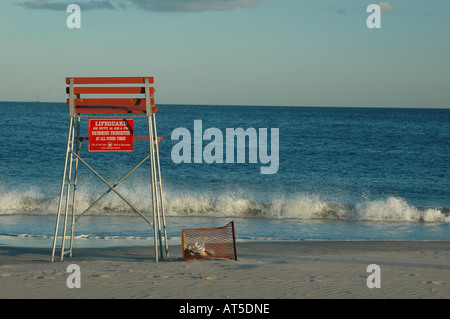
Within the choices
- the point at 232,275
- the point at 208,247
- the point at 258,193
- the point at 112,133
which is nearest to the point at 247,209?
the point at 258,193

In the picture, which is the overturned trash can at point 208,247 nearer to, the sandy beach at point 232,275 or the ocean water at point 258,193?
the sandy beach at point 232,275

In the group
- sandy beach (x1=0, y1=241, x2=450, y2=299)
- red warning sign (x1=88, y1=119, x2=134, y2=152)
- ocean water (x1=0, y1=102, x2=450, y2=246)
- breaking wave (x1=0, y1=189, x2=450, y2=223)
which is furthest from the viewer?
breaking wave (x1=0, y1=189, x2=450, y2=223)

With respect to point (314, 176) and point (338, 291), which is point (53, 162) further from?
point (338, 291)

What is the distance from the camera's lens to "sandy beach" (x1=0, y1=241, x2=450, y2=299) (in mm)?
7754

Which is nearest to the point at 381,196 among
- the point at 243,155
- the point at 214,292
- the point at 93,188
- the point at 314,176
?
the point at 314,176

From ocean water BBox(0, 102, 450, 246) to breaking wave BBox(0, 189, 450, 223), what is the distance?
4cm

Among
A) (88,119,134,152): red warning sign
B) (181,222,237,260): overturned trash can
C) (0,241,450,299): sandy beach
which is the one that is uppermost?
(88,119,134,152): red warning sign

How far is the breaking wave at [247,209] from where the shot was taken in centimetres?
1966

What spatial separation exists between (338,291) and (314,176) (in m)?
26.1

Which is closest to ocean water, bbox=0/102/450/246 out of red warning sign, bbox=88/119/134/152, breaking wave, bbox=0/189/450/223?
breaking wave, bbox=0/189/450/223

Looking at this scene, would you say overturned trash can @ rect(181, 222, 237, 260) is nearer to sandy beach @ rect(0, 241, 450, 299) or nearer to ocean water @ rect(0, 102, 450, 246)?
sandy beach @ rect(0, 241, 450, 299)

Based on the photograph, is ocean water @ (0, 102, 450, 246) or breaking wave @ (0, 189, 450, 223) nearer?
ocean water @ (0, 102, 450, 246)

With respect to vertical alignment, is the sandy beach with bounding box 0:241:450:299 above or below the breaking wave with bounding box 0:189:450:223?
below

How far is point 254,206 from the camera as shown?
21188mm
